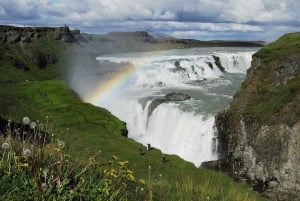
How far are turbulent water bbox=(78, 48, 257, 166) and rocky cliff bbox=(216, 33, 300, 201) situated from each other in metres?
3.29

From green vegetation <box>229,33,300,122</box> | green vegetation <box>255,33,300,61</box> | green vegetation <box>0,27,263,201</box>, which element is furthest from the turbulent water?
green vegetation <box>255,33,300,61</box>

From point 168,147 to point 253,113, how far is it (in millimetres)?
12277

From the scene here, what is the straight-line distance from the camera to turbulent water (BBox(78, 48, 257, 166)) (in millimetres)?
45344

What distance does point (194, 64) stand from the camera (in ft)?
279

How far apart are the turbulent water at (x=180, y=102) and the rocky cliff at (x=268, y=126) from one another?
3292mm

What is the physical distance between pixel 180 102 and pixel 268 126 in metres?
20.4

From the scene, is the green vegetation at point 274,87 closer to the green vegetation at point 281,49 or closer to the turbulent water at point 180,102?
the green vegetation at point 281,49

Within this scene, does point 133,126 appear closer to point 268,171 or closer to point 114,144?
point 114,144

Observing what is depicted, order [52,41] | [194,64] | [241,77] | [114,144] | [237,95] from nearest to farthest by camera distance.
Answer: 1. [114,144]
2. [237,95]
3. [241,77]
4. [194,64]
5. [52,41]

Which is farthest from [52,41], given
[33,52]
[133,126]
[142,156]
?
[142,156]

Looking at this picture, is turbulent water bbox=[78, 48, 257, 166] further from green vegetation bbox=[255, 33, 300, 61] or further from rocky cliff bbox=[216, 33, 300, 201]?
green vegetation bbox=[255, 33, 300, 61]

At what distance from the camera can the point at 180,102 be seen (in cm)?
5519

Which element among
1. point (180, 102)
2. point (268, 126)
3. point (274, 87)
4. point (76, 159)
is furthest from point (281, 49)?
point (76, 159)

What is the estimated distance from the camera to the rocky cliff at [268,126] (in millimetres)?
32844
